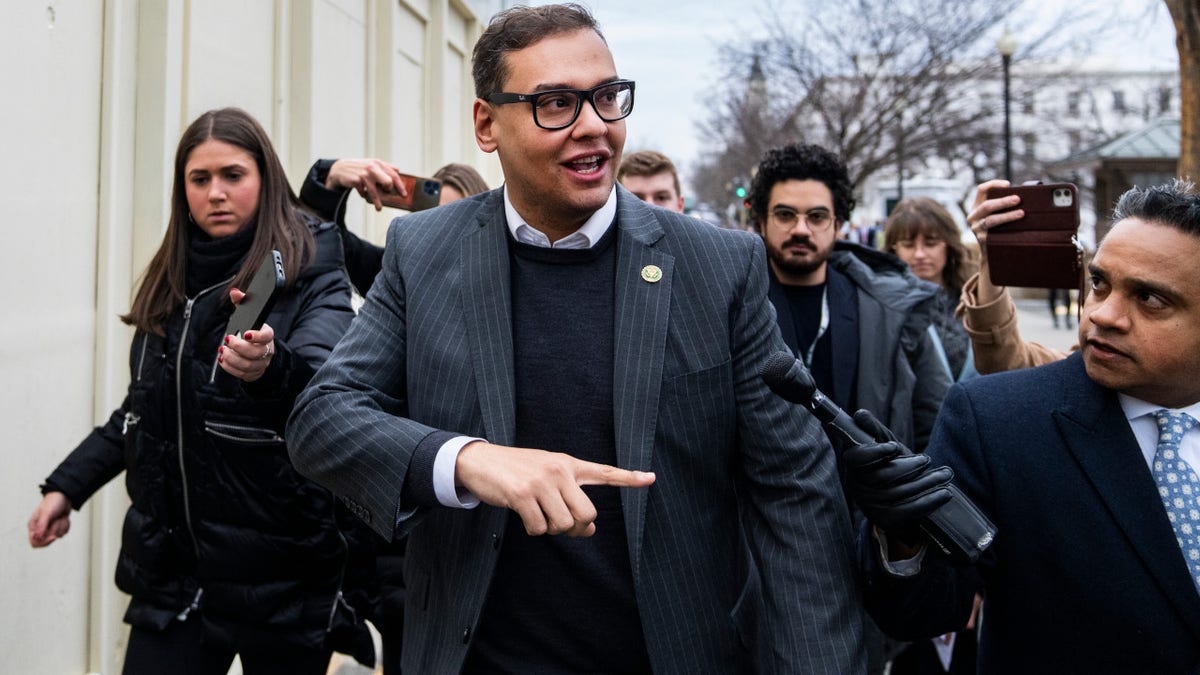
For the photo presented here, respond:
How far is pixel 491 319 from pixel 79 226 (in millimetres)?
2820

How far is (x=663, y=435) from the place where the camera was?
2096mm

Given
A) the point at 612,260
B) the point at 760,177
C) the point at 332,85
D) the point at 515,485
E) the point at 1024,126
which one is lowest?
the point at 515,485

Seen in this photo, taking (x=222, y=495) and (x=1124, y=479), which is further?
(x=222, y=495)

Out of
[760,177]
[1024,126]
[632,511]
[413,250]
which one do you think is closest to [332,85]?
[760,177]

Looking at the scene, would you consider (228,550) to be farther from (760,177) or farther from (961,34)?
(961,34)

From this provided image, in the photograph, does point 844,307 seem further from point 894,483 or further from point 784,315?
point 894,483

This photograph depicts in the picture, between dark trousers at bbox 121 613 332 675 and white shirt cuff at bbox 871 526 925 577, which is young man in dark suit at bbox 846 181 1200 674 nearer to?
white shirt cuff at bbox 871 526 925 577

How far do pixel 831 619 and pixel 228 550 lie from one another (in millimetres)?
1770

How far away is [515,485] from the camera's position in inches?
67.6

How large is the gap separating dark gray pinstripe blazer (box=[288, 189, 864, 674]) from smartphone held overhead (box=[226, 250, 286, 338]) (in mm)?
300

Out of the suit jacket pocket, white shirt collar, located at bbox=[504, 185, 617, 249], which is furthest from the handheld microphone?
white shirt collar, located at bbox=[504, 185, 617, 249]

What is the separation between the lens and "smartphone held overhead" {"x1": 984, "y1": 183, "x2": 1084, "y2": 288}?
296cm

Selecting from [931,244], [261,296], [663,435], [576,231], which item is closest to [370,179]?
[261,296]

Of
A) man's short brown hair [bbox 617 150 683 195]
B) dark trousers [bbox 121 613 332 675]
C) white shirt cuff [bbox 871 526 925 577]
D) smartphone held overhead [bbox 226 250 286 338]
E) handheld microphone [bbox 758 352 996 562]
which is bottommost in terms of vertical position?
dark trousers [bbox 121 613 332 675]
